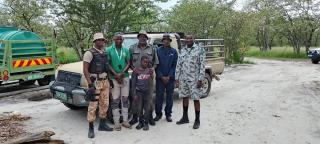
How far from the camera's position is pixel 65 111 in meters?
8.47

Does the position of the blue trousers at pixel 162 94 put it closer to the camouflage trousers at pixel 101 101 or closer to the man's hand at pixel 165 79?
the man's hand at pixel 165 79

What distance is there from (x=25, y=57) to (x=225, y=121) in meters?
6.20

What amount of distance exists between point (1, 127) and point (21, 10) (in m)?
15.2

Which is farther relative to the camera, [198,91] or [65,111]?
[65,111]

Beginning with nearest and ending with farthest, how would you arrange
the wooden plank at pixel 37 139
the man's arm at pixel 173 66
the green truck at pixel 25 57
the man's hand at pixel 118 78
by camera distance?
the wooden plank at pixel 37 139, the man's hand at pixel 118 78, the man's arm at pixel 173 66, the green truck at pixel 25 57

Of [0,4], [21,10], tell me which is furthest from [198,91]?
[0,4]

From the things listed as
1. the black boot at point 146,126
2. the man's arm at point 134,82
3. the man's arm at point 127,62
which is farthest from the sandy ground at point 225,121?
the man's arm at point 127,62

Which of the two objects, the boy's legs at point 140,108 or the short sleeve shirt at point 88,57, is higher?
the short sleeve shirt at point 88,57

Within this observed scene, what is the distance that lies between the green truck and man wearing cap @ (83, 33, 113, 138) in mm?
4759

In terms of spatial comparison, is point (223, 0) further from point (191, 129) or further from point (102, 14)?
point (191, 129)

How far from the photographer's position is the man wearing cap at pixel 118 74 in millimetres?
6754

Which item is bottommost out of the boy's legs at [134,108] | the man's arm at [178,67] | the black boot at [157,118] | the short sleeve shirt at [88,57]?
the black boot at [157,118]

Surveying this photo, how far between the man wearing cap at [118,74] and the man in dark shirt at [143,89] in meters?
0.16

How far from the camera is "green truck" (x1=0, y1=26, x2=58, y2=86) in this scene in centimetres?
1027
